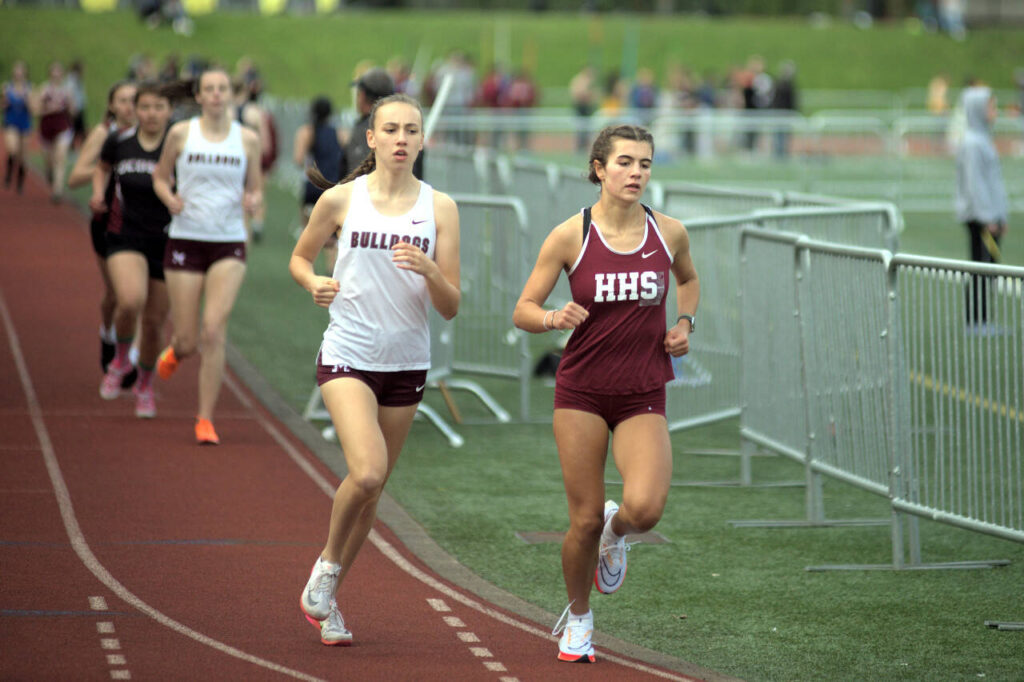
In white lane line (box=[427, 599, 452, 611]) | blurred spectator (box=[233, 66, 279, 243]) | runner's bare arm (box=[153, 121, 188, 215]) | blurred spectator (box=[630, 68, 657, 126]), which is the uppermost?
blurred spectator (box=[630, 68, 657, 126])

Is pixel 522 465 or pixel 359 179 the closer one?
pixel 359 179

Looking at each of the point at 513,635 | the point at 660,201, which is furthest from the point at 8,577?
the point at 660,201

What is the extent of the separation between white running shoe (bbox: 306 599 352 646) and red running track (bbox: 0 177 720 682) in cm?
4

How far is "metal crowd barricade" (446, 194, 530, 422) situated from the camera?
449 inches

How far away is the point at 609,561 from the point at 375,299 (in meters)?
1.41

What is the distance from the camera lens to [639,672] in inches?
235

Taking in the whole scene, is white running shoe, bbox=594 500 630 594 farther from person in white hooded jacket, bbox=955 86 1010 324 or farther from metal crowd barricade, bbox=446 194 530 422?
person in white hooded jacket, bbox=955 86 1010 324

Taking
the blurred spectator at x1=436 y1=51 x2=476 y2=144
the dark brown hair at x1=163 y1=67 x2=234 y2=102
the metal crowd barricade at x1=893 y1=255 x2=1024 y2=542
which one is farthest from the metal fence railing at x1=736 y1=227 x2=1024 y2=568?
the blurred spectator at x1=436 y1=51 x2=476 y2=144

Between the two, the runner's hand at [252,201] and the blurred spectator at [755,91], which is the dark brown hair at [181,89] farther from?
the blurred spectator at [755,91]

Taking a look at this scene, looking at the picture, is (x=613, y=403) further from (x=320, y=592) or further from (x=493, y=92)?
(x=493, y=92)

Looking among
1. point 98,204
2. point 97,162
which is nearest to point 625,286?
point 98,204

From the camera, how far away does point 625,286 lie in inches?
228

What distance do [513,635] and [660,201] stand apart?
597cm

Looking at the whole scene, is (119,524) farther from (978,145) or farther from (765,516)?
(978,145)
